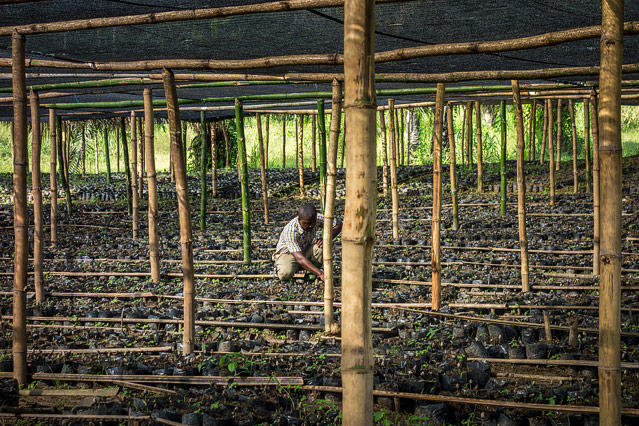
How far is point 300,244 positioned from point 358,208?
15.9 ft

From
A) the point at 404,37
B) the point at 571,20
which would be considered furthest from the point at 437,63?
the point at 571,20

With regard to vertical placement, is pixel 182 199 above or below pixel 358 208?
above

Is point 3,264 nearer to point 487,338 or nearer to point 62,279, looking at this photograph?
point 62,279

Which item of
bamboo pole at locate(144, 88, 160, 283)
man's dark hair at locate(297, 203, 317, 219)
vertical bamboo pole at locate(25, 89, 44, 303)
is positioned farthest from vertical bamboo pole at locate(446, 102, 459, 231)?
vertical bamboo pole at locate(25, 89, 44, 303)

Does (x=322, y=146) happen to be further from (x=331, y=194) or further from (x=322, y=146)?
(x=331, y=194)

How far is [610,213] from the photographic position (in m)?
2.75

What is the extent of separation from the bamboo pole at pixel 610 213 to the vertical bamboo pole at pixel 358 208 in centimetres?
104

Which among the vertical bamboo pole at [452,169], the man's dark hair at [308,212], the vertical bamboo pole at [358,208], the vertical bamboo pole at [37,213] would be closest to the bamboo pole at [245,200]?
the man's dark hair at [308,212]

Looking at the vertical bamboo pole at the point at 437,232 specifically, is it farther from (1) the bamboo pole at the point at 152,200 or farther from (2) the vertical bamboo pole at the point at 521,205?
(1) the bamboo pole at the point at 152,200

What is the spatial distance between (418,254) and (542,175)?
297 inches

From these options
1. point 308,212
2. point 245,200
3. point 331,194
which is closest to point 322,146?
point 245,200

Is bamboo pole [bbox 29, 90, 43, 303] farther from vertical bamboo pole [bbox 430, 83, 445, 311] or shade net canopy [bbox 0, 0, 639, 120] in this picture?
vertical bamboo pole [bbox 430, 83, 445, 311]

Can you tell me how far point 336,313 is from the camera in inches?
236

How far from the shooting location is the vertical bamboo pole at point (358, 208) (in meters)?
2.40
